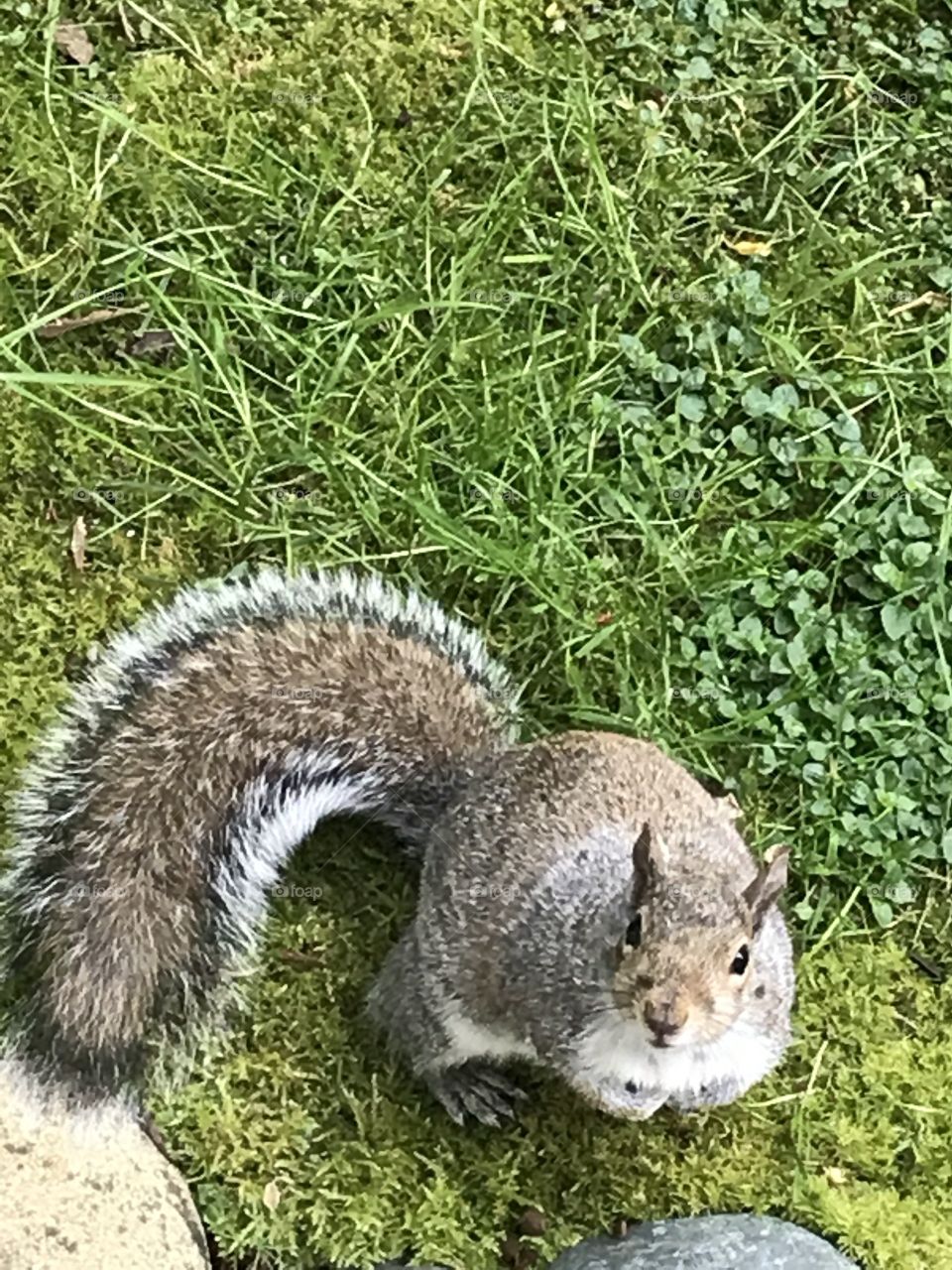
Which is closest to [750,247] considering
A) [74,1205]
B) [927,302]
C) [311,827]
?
[927,302]

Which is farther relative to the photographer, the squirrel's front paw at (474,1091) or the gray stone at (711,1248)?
the squirrel's front paw at (474,1091)

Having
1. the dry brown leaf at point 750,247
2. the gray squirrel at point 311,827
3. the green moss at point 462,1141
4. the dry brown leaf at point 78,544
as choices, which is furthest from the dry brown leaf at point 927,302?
the dry brown leaf at point 78,544

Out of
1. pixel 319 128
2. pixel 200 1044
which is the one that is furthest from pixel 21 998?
pixel 319 128

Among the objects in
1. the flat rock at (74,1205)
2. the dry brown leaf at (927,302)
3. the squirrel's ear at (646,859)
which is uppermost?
the dry brown leaf at (927,302)

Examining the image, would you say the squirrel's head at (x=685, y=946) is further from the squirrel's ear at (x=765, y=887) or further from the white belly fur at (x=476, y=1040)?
the white belly fur at (x=476, y=1040)

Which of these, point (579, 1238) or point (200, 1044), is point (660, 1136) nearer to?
point (579, 1238)

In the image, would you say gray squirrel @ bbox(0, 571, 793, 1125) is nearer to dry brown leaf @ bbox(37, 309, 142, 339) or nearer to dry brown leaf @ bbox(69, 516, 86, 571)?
dry brown leaf @ bbox(69, 516, 86, 571)
